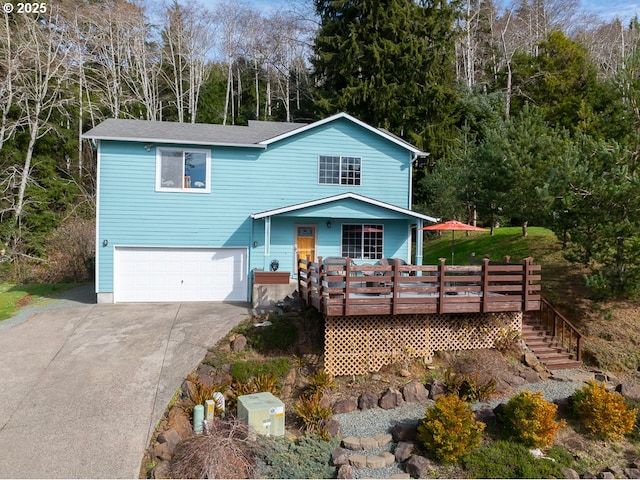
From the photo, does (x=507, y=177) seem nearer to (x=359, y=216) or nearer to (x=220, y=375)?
(x=359, y=216)

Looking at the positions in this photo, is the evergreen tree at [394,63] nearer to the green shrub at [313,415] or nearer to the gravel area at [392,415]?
the gravel area at [392,415]

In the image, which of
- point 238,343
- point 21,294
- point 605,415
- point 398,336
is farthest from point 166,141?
point 605,415

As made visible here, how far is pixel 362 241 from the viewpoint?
14.4 metres

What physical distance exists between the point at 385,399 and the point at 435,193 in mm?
14606

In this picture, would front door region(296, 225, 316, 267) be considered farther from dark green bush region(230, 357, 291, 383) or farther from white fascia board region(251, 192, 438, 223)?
dark green bush region(230, 357, 291, 383)

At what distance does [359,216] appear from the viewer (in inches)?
527

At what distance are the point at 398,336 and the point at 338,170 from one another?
22.8 feet

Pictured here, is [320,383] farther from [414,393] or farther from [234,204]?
[234,204]

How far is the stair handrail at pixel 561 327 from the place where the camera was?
10758 mm

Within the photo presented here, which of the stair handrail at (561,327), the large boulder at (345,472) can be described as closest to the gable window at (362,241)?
the stair handrail at (561,327)

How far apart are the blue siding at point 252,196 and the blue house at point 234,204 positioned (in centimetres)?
3

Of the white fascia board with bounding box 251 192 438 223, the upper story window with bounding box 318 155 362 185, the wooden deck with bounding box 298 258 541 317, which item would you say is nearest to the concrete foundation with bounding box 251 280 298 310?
the wooden deck with bounding box 298 258 541 317

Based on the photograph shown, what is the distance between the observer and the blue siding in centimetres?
1312

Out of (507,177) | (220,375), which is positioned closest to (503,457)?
(220,375)
